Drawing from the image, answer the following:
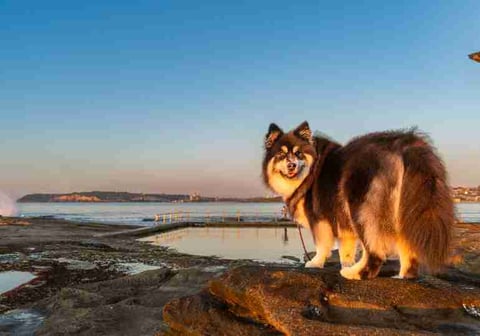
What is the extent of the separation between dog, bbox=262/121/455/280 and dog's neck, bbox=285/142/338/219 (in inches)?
0.6

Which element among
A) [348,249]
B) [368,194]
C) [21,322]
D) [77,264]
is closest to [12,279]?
[77,264]

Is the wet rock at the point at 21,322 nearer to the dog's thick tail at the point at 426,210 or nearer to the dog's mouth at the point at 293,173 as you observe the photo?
the dog's mouth at the point at 293,173

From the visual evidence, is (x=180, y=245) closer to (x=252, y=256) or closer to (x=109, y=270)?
(x=252, y=256)

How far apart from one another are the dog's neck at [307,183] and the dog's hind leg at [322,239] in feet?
1.44

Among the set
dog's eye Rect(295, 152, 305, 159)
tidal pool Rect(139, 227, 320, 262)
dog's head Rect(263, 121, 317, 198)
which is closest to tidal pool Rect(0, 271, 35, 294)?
→ dog's head Rect(263, 121, 317, 198)

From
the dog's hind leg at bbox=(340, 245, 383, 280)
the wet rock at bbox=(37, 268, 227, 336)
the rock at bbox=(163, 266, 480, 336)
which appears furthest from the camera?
the wet rock at bbox=(37, 268, 227, 336)

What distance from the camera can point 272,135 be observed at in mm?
6277

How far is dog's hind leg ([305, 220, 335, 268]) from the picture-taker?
18.9ft

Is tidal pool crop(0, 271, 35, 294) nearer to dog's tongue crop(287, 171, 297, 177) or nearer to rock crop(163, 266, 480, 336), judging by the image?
rock crop(163, 266, 480, 336)

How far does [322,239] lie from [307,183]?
821 millimetres

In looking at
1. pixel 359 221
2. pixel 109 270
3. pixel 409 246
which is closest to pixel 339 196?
pixel 359 221

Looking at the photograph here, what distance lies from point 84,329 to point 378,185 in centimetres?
493

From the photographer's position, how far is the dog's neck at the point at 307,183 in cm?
582

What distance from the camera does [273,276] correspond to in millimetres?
4840
